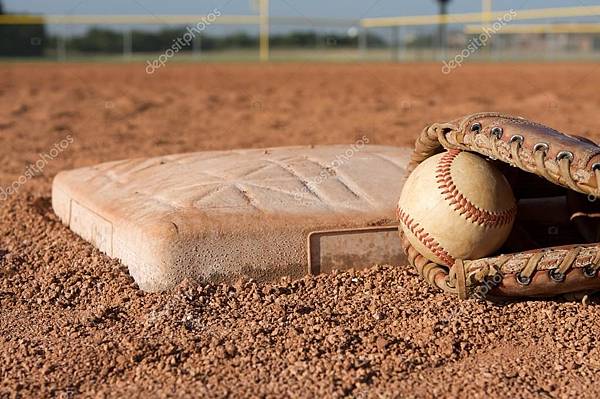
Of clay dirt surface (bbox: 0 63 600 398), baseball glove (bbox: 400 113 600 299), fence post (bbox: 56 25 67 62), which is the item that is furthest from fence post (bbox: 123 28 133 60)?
baseball glove (bbox: 400 113 600 299)

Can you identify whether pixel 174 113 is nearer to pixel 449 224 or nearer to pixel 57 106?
pixel 57 106

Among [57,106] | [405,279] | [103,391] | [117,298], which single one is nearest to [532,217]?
[405,279]

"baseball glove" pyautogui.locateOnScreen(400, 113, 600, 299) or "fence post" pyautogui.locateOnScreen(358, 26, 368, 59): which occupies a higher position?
"baseball glove" pyautogui.locateOnScreen(400, 113, 600, 299)

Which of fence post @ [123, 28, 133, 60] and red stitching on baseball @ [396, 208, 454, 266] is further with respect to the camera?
fence post @ [123, 28, 133, 60]

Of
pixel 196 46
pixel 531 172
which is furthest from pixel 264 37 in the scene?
pixel 531 172

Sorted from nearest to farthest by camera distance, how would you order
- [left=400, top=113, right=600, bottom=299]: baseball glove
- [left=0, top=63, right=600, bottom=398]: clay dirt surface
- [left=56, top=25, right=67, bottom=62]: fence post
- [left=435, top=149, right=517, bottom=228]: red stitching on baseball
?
[left=0, top=63, right=600, bottom=398]: clay dirt surface < [left=400, top=113, right=600, bottom=299]: baseball glove < [left=435, top=149, right=517, bottom=228]: red stitching on baseball < [left=56, top=25, right=67, bottom=62]: fence post

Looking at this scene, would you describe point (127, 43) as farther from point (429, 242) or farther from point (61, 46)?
point (429, 242)

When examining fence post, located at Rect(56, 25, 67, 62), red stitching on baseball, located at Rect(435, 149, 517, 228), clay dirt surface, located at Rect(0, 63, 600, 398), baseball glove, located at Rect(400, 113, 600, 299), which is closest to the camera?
clay dirt surface, located at Rect(0, 63, 600, 398)

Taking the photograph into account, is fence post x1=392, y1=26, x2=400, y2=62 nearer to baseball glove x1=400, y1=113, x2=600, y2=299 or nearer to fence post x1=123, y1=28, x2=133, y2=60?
fence post x1=123, y1=28, x2=133, y2=60
